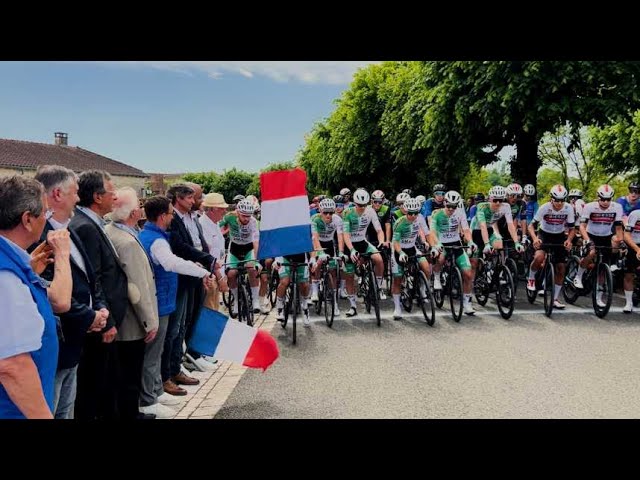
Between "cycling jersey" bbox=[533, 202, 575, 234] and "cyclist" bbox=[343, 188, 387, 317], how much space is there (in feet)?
9.88

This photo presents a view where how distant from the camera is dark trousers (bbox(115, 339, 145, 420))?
4080 mm

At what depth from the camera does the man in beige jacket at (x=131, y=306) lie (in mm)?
3865

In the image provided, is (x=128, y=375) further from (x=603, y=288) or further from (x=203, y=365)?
(x=603, y=288)

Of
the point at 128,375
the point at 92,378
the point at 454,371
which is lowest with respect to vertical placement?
the point at 454,371

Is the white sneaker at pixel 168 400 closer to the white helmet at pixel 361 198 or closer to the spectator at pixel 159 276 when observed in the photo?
the spectator at pixel 159 276

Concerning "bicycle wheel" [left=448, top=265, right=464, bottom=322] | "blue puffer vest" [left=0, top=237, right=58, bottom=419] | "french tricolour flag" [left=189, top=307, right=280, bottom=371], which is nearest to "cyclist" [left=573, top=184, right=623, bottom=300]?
"bicycle wheel" [left=448, top=265, right=464, bottom=322]

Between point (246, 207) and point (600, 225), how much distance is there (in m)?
6.45

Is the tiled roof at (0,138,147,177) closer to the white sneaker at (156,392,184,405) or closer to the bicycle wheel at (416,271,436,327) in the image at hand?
the bicycle wheel at (416,271,436,327)

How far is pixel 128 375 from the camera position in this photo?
4121mm

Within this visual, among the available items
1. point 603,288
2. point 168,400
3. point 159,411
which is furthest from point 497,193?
point 159,411

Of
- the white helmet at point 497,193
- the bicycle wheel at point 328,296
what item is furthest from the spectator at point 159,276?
the white helmet at point 497,193

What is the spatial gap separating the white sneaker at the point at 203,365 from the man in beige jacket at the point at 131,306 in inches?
82.2

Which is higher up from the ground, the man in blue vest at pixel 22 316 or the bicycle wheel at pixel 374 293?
the man in blue vest at pixel 22 316

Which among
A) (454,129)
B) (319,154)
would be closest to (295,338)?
(454,129)
